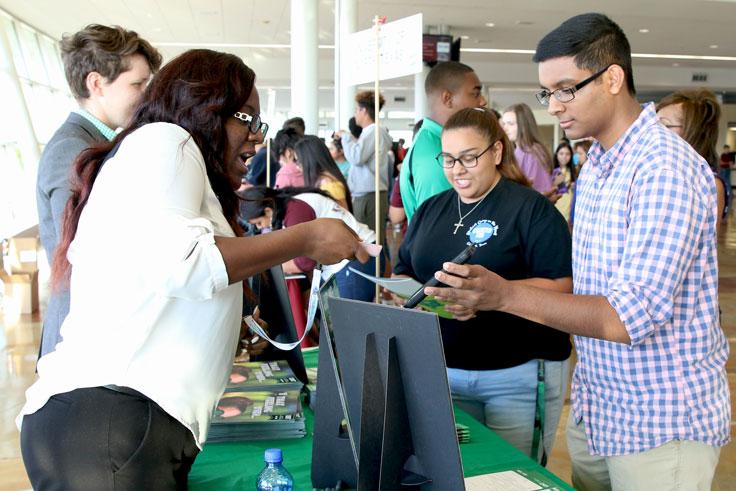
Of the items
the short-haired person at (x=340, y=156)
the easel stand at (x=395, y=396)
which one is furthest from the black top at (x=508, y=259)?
the short-haired person at (x=340, y=156)

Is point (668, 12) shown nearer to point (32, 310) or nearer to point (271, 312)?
point (32, 310)

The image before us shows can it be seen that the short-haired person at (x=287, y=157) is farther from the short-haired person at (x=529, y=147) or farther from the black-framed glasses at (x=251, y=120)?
the black-framed glasses at (x=251, y=120)

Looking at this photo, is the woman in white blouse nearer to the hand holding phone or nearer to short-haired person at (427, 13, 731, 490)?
the hand holding phone

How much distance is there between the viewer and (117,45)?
2031 millimetres

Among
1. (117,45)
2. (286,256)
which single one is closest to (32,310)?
(117,45)

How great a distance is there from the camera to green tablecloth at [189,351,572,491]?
1.50 metres

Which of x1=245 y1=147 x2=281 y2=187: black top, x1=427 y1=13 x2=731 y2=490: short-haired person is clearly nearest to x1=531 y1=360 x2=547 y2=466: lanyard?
x1=427 y1=13 x2=731 y2=490: short-haired person

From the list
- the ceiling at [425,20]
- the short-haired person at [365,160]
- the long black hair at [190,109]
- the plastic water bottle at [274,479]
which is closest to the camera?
the long black hair at [190,109]

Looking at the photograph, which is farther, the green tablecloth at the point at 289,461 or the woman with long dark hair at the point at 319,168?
the woman with long dark hair at the point at 319,168

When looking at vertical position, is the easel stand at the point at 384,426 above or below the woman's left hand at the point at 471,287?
below

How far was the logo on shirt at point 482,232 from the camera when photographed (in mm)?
1989

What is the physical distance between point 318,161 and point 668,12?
1056cm

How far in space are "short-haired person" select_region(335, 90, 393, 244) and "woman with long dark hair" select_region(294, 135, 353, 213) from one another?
184 cm

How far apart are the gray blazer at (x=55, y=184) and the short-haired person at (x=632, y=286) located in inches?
41.8
